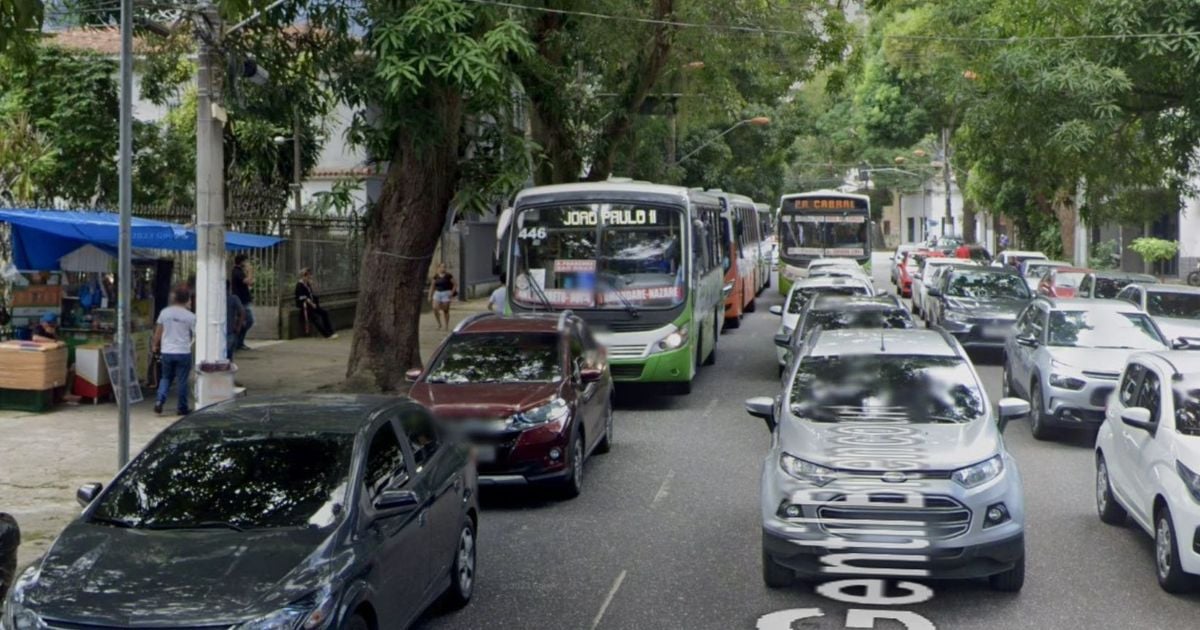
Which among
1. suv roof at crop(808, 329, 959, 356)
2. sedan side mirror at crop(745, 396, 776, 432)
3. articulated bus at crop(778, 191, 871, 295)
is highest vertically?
articulated bus at crop(778, 191, 871, 295)

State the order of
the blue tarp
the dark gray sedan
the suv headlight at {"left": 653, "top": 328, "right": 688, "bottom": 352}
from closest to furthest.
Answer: the dark gray sedan < the blue tarp < the suv headlight at {"left": 653, "top": 328, "right": 688, "bottom": 352}

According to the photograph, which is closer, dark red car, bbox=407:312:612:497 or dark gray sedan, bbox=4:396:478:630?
dark gray sedan, bbox=4:396:478:630

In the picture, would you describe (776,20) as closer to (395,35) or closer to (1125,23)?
(1125,23)

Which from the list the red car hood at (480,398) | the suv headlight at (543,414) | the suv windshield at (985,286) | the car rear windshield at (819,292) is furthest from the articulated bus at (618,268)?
the suv windshield at (985,286)

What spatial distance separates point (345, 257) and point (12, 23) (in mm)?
20465

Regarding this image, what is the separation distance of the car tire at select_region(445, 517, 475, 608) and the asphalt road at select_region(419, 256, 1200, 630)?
0.38 feet

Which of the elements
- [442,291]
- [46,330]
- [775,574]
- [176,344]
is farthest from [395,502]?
[442,291]

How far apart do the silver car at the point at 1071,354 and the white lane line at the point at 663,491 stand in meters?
4.58

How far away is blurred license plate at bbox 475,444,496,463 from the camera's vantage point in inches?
451

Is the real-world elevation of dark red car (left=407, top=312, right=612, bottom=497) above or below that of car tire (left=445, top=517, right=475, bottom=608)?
above

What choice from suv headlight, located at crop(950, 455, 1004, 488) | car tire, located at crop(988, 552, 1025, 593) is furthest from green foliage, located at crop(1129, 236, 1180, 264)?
suv headlight, located at crop(950, 455, 1004, 488)

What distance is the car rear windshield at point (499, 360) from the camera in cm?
1248

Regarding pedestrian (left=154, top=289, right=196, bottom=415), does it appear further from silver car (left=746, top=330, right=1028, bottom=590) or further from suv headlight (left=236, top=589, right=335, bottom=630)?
suv headlight (left=236, top=589, right=335, bottom=630)

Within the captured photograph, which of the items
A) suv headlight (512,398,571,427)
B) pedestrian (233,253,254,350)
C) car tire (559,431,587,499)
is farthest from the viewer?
pedestrian (233,253,254,350)
